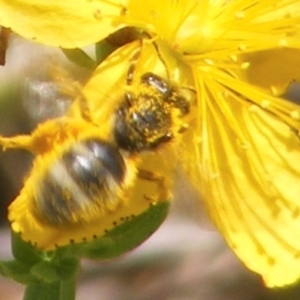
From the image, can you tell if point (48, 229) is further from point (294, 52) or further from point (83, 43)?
point (294, 52)

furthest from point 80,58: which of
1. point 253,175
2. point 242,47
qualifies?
point 253,175

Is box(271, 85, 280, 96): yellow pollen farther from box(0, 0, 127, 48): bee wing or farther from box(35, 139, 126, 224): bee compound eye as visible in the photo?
box(35, 139, 126, 224): bee compound eye

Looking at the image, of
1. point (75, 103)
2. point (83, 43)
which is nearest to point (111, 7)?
point (83, 43)

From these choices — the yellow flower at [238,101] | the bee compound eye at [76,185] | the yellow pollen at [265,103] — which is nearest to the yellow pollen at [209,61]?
the yellow flower at [238,101]

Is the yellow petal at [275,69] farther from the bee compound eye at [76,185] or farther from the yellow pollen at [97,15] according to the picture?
the bee compound eye at [76,185]

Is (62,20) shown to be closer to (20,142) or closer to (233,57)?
(20,142)
